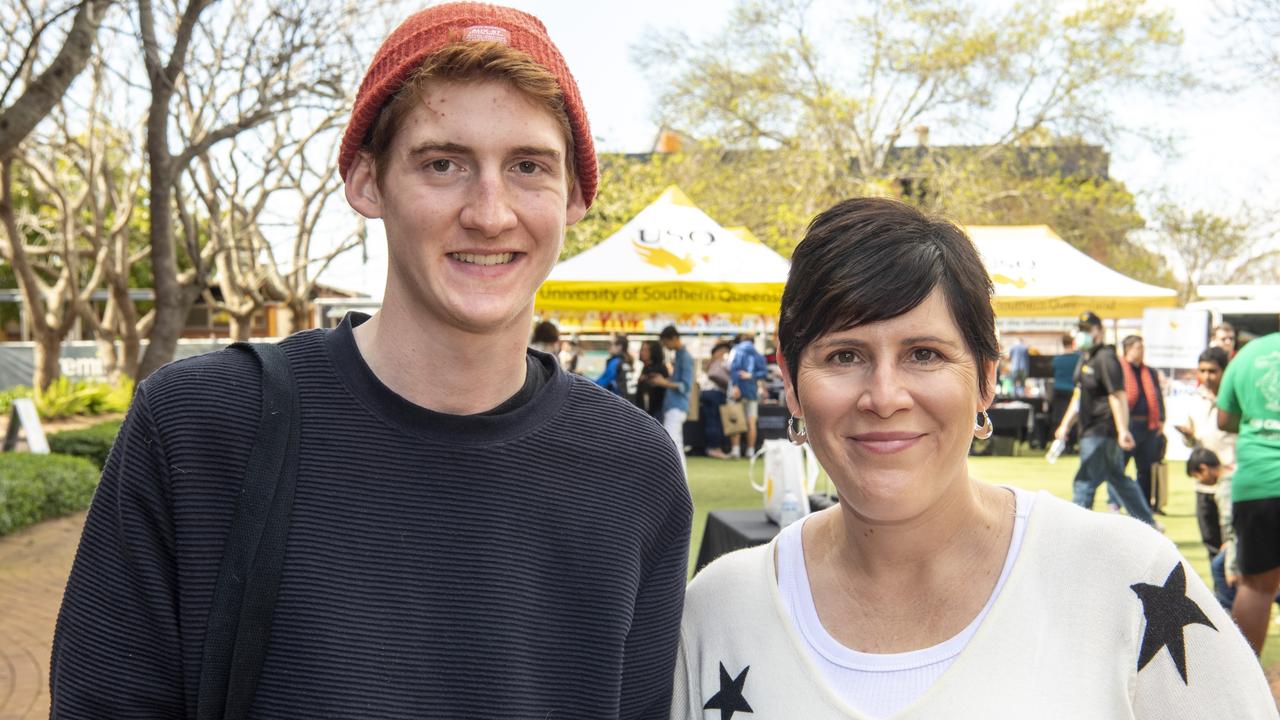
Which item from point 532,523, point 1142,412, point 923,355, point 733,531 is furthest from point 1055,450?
point 532,523

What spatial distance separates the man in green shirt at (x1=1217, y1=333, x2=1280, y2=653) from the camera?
5.11 metres

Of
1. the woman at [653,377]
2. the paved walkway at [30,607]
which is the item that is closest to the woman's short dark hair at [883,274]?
the paved walkway at [30,607]

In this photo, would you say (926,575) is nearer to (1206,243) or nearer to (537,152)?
(537,152)

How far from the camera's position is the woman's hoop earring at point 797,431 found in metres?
2.10

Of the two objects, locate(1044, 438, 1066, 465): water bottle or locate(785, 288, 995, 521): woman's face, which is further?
locate(1044, 438, 1066, 465): water bottle

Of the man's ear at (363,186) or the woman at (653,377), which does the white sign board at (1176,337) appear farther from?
the man's ear at (363,186)

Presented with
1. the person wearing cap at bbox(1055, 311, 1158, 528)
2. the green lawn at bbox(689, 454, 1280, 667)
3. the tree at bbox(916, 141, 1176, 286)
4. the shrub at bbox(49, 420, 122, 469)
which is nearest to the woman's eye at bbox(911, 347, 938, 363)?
the green lawn at bbox(689, 454, 1280, 667)

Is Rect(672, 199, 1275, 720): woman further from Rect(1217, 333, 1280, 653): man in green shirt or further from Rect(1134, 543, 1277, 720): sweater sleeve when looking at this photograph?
Rect(1217, 333, 1280, 653): man in green shirt

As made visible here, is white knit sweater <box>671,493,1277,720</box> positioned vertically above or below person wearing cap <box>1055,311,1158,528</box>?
above

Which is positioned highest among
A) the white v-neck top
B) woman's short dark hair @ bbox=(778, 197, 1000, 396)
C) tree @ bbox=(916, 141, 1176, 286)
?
tree @ bbox=(916, 141, 1176, 286)

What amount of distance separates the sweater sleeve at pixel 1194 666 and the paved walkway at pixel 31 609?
4.01m

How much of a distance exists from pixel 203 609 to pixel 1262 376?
5.19m

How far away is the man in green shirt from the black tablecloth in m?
2.18

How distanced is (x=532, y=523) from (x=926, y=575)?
716 mm
